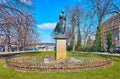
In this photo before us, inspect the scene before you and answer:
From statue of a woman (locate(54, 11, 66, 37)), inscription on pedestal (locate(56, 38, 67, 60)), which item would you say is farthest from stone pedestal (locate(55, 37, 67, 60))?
statue of a woman (locate(54, 11, 66, 37))

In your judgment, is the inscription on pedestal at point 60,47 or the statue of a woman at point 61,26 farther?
the statue of a woman at point 61,26

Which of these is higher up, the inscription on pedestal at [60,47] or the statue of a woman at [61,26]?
the statue of a woman at [61,26]

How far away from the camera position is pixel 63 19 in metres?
16.7

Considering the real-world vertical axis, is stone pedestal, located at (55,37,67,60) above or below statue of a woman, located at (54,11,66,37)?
below

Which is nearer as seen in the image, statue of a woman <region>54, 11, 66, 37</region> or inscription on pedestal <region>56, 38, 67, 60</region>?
inscription on pedestal <region>56, 38, 67, 60</region>

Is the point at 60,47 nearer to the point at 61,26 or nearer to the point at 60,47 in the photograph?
the point at 60,47

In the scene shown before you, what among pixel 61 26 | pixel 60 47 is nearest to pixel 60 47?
pixel 60 47

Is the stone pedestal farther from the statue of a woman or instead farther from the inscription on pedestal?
the statue of a woman

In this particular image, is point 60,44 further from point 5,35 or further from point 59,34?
point 5,35

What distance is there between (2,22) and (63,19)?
19.9 feet

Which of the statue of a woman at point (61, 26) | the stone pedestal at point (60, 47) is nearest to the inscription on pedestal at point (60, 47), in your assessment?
the stone pedestal at point (60, 47)

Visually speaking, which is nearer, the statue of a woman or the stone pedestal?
the stone pedestal

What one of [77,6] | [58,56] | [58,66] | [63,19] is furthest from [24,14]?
[77,6]

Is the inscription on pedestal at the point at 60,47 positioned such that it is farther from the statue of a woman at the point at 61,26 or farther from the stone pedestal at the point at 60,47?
the statue of a woman at the point at 61,26
